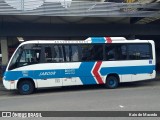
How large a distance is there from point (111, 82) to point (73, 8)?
529 cm

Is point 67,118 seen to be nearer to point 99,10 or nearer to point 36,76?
point 36,76

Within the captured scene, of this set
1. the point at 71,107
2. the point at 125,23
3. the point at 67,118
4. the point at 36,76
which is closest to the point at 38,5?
the point at 36,76

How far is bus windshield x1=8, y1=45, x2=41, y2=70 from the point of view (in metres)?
14.0

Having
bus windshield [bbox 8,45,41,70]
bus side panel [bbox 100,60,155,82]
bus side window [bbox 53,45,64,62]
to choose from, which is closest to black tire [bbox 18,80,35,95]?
bus windshield [bbox 8,45,41,70]

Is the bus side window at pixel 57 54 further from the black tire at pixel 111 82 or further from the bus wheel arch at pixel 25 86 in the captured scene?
the black tire at pixel 111 82

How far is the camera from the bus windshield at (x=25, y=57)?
14.0 meters

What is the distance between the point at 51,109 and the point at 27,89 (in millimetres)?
5098

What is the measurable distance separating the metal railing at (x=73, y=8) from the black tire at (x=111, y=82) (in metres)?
4.48

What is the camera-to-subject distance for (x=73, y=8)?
1778 centimetres

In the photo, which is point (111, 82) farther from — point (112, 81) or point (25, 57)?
point (25, 57)

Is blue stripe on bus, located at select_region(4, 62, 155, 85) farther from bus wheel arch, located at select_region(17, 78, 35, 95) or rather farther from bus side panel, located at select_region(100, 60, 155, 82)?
bus wheel arch, located at select_region(17, 78, 35, 95)

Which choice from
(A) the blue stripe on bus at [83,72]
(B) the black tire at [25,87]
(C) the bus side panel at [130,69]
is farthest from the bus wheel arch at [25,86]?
(C) the bus side panel at [130,69]

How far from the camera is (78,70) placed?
1495 centimetres

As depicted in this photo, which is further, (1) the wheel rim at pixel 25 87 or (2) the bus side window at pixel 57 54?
(2) the bus side window at pixel 57 54
